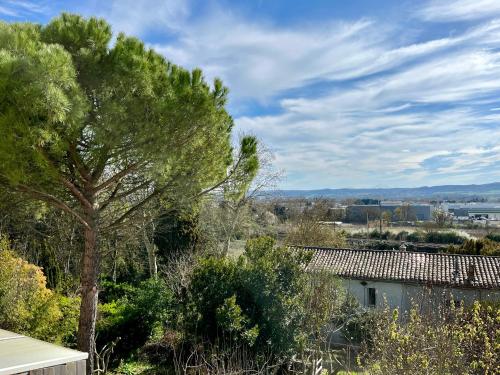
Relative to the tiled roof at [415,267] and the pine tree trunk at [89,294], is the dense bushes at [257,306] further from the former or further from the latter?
the tiled roof at [415,267]

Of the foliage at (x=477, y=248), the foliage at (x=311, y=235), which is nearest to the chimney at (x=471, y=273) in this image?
the foliage at (x=477, y=248)

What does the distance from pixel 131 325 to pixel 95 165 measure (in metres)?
5.53

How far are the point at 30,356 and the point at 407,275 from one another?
17.0m

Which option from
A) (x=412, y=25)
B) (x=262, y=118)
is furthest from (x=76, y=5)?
(x=262, y=118)

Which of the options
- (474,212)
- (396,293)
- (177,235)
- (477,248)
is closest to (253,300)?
(177,235)

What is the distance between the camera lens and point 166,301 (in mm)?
11586

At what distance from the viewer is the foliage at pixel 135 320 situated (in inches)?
396

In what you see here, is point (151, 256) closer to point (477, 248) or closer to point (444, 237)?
point (477, 248)

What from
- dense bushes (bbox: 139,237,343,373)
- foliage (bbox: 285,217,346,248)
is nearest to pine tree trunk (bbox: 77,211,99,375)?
dense bushes (bbox: 139,237,343,373)

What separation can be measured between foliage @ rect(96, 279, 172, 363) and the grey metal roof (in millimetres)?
6808

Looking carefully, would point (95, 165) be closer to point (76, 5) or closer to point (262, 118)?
point (76, 5)

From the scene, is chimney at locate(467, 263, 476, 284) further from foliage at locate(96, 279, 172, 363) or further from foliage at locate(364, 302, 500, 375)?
foliage at locate(364, 302, 500, 375)

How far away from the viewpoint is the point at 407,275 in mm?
17734

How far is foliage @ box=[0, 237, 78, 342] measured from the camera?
804 cm
